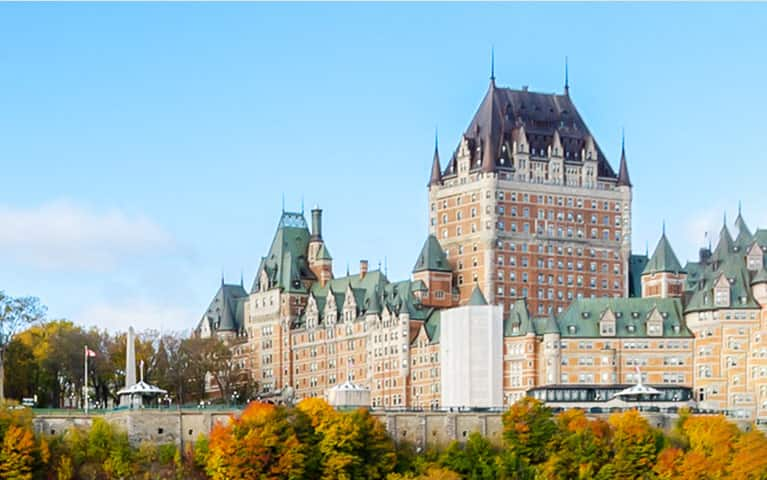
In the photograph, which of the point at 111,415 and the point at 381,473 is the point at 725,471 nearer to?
the point at 381,473

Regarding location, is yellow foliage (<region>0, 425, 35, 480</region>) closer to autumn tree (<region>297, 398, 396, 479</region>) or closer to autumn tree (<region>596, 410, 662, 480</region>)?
autumn tree (<region>297, 398, 396, 479</region>)

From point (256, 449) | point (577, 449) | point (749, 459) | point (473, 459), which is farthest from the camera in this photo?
point (473, 459)

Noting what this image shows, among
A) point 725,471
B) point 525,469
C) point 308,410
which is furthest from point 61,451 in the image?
point 725,471

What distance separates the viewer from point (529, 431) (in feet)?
634

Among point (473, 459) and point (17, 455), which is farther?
point (473, 459)

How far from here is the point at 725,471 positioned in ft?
618

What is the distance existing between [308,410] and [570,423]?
21.6 metres

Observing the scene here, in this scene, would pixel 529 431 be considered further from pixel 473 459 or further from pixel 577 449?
pixel 473 459

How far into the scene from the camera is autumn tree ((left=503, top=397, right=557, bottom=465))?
192 metres

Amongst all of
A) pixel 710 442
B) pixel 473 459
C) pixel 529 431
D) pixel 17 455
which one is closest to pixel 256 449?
pixel 17 455

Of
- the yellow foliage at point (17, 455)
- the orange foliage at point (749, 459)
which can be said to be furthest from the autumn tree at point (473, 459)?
the yellow foliage at point (17, 455)

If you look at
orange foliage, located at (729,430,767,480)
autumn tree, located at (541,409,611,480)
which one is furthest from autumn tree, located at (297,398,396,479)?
orange foliage, located at (729,430,767,480)

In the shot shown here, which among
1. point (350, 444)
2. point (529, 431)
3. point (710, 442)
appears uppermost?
point (529, 431)

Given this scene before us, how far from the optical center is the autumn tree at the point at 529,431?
19188 cm
